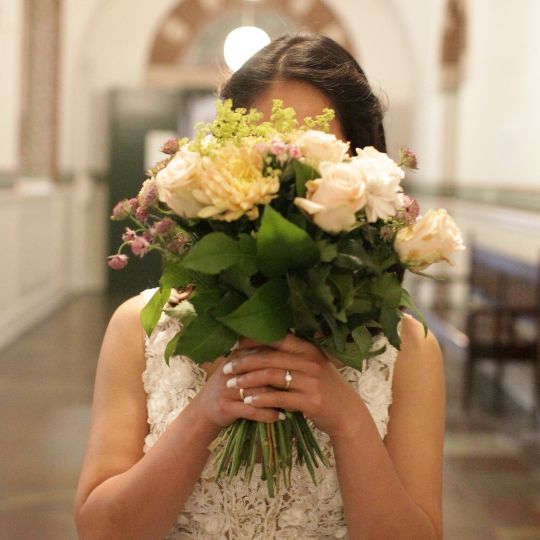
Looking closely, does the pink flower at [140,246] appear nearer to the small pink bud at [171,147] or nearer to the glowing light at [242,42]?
the small pink bud at [171,147]

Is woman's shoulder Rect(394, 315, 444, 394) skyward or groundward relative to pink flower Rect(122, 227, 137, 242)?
groundward

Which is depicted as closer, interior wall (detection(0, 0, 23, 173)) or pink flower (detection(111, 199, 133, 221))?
pink flower (detection(111, 199, 133, 221))

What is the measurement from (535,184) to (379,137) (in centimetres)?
581

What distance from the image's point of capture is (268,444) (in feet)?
5.11

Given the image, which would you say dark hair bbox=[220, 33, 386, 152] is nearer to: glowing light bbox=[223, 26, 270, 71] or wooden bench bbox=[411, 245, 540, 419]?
wooden bench bbox=[411, 245, 540, 419]

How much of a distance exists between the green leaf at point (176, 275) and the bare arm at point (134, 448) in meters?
0.15

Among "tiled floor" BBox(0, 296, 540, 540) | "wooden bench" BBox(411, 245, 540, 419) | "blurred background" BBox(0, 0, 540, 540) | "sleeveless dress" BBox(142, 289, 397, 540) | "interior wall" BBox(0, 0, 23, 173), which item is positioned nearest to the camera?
"sleeveless dress" BBox(142, 289, 397, 540)

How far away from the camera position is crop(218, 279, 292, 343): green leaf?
143 centimetres

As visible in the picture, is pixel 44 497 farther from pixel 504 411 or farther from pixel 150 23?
pixel 150 23

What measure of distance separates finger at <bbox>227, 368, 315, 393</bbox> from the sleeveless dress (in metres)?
0.27

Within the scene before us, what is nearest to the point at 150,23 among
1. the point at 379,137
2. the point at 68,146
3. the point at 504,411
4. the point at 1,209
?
the point at 68,146

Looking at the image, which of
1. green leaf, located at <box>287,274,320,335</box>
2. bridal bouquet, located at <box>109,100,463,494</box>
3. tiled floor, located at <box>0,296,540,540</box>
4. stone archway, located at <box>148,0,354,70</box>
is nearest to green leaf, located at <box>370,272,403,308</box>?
bridal bouquet, located at <box>109,100,463,494</box>

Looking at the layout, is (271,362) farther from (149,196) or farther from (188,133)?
(188,133)

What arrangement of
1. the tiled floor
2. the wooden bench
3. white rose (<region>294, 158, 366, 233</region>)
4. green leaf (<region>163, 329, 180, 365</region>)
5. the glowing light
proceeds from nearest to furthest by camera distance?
1. white rose (<region>294, 158, 366, 233</region>)
2. green leaf (<region>163, 329, 180, 365</region>)
3. the tiled floor
4. the wooden bench
5. the glowing light
